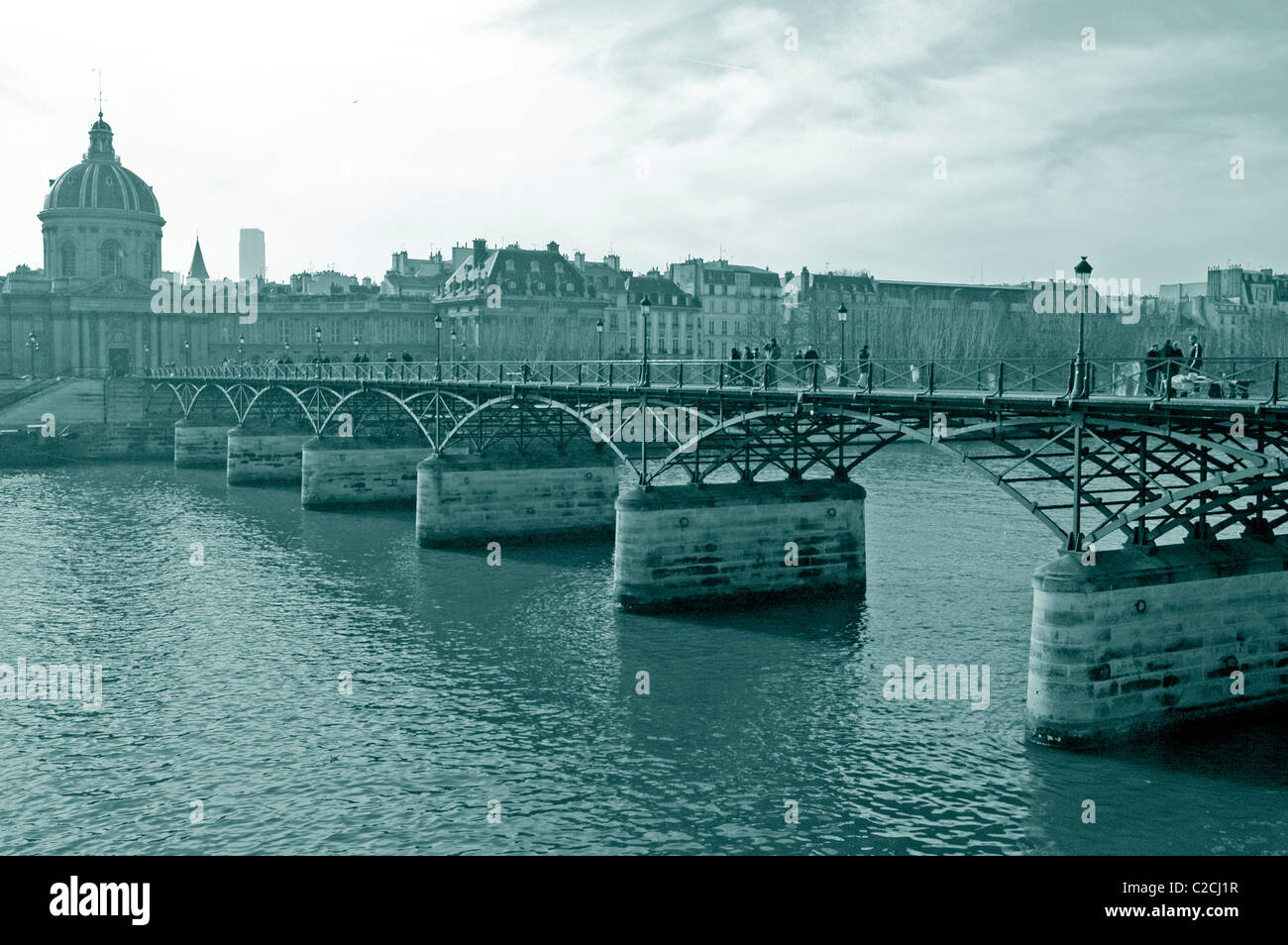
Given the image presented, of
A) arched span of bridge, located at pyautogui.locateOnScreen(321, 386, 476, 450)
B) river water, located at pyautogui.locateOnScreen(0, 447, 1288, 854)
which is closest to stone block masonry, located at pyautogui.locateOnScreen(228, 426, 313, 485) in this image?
arched span of bridge, located at pyautogui.locateOnScreen(321, 386, 476, 450)

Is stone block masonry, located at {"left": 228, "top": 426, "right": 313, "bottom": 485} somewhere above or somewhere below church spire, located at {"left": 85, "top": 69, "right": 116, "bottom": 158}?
below

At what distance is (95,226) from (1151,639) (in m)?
136

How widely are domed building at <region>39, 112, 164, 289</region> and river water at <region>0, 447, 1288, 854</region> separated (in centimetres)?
10753

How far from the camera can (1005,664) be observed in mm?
26312

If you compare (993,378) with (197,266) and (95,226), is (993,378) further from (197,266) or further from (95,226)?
(197,266)

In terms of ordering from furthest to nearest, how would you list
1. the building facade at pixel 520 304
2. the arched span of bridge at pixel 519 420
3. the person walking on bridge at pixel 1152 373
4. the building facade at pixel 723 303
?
the building facade at pixel 723 303 < the building facade at pixel 520 304 < the arched span of bridge at pixel 519 420 < the person walking on bridge at pixel 1152 373

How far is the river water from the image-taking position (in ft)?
59.7

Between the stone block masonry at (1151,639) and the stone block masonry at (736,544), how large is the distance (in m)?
12.8

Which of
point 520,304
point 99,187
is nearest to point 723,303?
point 520,304

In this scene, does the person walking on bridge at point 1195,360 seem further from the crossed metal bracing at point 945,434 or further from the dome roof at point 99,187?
the dome roof at point 99,187

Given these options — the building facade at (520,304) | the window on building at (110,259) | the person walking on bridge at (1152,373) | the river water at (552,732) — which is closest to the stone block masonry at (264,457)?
the river water at (552,732)

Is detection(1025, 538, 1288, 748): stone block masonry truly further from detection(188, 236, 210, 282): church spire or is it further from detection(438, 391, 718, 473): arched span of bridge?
detection(188, 236, 210, 282): church spire

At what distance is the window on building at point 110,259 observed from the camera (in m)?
137
